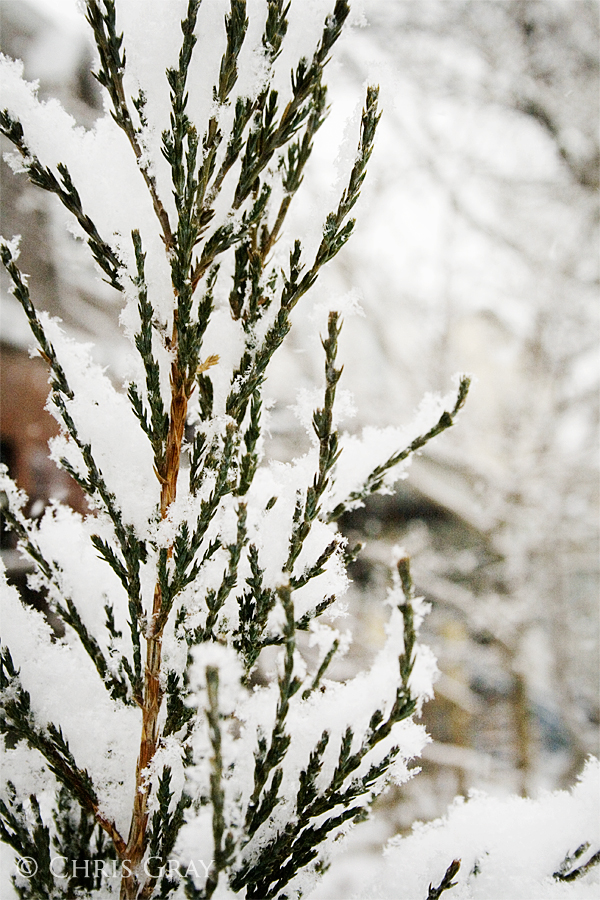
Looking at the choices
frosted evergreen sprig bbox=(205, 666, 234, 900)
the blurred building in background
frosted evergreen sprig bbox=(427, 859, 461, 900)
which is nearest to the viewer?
frosted evergreen sprig bbox=(205, 666, 234, 900)

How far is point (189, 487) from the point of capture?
1276 mm

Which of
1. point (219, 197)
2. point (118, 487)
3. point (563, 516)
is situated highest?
point (563, 516)

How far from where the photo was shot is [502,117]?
662 centimetres

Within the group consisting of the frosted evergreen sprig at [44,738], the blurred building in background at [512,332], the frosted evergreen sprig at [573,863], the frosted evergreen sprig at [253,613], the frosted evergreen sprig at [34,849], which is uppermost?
the blurred building in background at [512,332]

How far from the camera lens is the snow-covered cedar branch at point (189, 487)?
115cm

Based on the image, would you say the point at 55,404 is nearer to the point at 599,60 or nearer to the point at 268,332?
the point at 268,332

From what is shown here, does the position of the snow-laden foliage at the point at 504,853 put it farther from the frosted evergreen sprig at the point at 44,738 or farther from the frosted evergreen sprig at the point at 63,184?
the frosted evergreen sprig at the point at 63,184

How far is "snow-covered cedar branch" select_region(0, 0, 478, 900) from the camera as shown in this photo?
1148mm

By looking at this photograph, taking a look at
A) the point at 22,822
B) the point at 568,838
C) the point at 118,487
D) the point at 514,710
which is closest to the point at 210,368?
the point at 118,487

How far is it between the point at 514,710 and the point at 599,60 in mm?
7561

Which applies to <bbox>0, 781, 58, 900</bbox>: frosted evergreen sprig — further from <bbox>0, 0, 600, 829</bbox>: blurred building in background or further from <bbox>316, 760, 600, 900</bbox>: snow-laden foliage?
<bbox>0, 0, 600, 829</bbox>: blurred building in background

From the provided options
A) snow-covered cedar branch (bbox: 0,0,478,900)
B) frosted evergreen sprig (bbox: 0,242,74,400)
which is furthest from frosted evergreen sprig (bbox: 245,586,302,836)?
frosted evergreen sprig (bbox: 0,242,74,400)

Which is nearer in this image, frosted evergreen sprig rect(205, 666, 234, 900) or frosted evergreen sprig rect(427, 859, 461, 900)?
frosted evergreen sprig rect(205, 666, 234, 900)

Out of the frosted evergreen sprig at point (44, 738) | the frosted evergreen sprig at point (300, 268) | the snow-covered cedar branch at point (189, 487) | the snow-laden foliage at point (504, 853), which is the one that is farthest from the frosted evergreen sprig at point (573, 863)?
the frosted evergreen sprig at point (300, 268)
